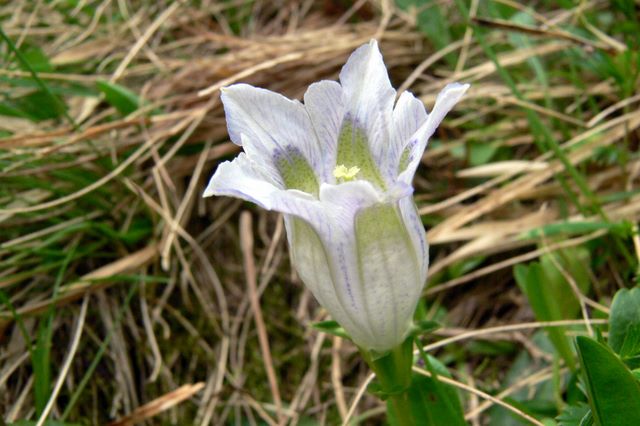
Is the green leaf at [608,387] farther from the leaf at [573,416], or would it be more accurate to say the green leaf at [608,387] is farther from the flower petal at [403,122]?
the flower petal at [403,122]

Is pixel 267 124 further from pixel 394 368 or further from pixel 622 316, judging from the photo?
pixel 622 316

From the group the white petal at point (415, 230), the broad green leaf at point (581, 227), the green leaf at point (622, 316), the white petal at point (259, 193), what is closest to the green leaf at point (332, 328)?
the white petal at point (415, 230)

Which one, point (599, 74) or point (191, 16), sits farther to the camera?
point (191, 16)

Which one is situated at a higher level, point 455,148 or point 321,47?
point 321,47

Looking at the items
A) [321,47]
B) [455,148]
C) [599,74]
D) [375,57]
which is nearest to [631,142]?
[599,74]

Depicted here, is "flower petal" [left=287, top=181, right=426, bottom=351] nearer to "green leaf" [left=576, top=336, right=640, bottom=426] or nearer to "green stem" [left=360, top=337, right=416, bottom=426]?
"green stem" [left=360, top=337, right=416, bottom=426]

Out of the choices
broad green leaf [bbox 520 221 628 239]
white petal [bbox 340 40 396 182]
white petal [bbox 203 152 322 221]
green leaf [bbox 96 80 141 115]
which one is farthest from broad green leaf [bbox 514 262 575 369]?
green leaf [bbox 96 80 141 115]

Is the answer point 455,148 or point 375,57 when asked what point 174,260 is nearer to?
point 455,148
